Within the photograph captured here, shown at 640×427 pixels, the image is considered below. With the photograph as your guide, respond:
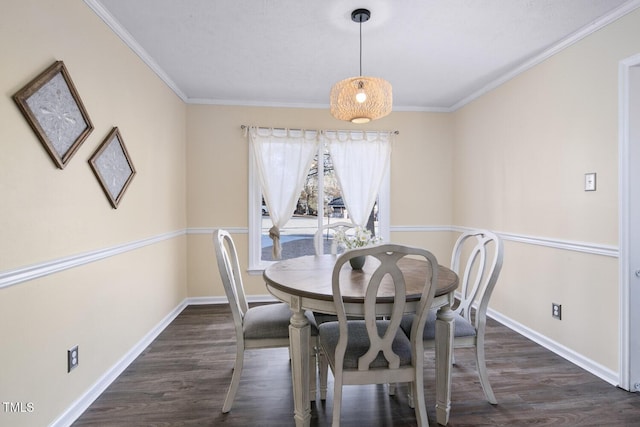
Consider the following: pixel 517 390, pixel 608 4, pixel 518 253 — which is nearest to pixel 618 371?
pixel 517 390

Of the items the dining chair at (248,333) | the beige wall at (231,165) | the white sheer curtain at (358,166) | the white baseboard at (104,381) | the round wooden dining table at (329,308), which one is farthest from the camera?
the white sheer curtain at (358,166)

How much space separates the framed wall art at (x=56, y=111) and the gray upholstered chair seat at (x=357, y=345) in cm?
167

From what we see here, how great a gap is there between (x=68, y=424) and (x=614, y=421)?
297 centimetres

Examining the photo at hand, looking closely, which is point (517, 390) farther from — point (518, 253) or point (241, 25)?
point (241, 25)

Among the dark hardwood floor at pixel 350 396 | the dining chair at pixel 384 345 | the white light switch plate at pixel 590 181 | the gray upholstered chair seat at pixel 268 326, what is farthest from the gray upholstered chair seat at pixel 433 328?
the white light switch plate at pixel 590 181

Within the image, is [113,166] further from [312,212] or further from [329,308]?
[312,212]

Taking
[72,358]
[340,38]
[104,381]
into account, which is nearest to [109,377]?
[104,381]

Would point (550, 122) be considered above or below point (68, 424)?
above

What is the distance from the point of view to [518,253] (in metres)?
3.01

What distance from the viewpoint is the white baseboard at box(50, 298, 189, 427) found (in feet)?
5.71

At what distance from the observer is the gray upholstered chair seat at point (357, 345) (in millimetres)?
1536

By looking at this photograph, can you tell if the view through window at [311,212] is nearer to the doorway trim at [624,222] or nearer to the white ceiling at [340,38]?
the white ceiling at [340,38]

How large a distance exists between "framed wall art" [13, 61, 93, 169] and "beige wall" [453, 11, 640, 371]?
131 inches

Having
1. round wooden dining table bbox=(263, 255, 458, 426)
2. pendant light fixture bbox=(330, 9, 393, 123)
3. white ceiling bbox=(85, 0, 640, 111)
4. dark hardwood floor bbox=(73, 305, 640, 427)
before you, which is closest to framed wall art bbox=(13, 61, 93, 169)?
white ceiling bbox=(85, 0, 640, 111)
